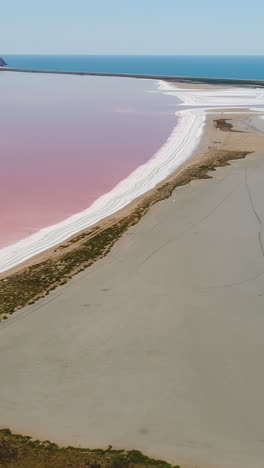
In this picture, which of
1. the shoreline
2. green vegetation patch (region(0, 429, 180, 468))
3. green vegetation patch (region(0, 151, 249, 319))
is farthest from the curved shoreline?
Result: green vegetation patch (region(0, 429, 180, 468))

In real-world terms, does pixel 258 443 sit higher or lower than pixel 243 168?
lower

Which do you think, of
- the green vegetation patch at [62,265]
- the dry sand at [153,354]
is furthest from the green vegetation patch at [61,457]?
the green vegetation patch at [62,265]

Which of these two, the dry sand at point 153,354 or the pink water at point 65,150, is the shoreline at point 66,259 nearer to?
→ the dry sand at point 153,354

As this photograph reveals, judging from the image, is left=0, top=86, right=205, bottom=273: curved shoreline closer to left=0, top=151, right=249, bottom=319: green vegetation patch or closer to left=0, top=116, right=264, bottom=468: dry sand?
left=0, top=151, right=249, bottom=319: green vegetation patch

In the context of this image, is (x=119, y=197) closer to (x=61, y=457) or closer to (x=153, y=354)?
(x=153, y=354)

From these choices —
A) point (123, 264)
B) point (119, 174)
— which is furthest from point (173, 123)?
point (123, 264)

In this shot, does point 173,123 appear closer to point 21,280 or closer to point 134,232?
point 134,232

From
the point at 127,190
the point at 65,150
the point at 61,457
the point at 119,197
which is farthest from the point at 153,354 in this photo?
the point at 65,150
